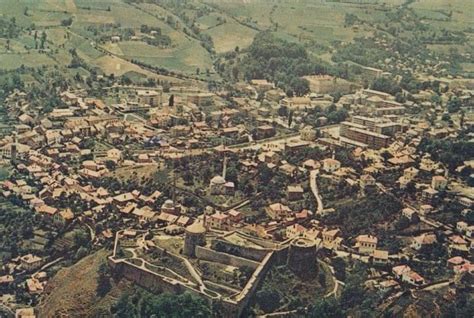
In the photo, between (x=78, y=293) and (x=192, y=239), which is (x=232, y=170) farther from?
(x=78, y=293)

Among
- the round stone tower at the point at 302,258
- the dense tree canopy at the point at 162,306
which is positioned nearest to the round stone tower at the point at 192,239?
the dense tree canopy at the point at 162,306

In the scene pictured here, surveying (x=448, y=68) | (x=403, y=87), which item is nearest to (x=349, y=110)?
(x=403, y=87)

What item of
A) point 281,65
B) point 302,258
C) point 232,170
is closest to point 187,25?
point 281,65

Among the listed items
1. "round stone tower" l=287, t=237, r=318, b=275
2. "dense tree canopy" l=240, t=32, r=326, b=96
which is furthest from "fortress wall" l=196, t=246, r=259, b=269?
"dense tree canopy" l=240, t=32, r=326, b=96

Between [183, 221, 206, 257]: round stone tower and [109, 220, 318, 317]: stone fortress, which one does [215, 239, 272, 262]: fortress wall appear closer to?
[109, 220, 318, 317]: stone fortress

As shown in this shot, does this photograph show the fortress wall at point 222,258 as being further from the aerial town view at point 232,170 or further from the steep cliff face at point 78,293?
the steep cliff face at point 78,293

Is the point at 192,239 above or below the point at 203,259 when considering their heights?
above

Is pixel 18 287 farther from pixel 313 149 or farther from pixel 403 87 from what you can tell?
pixel 403 87
